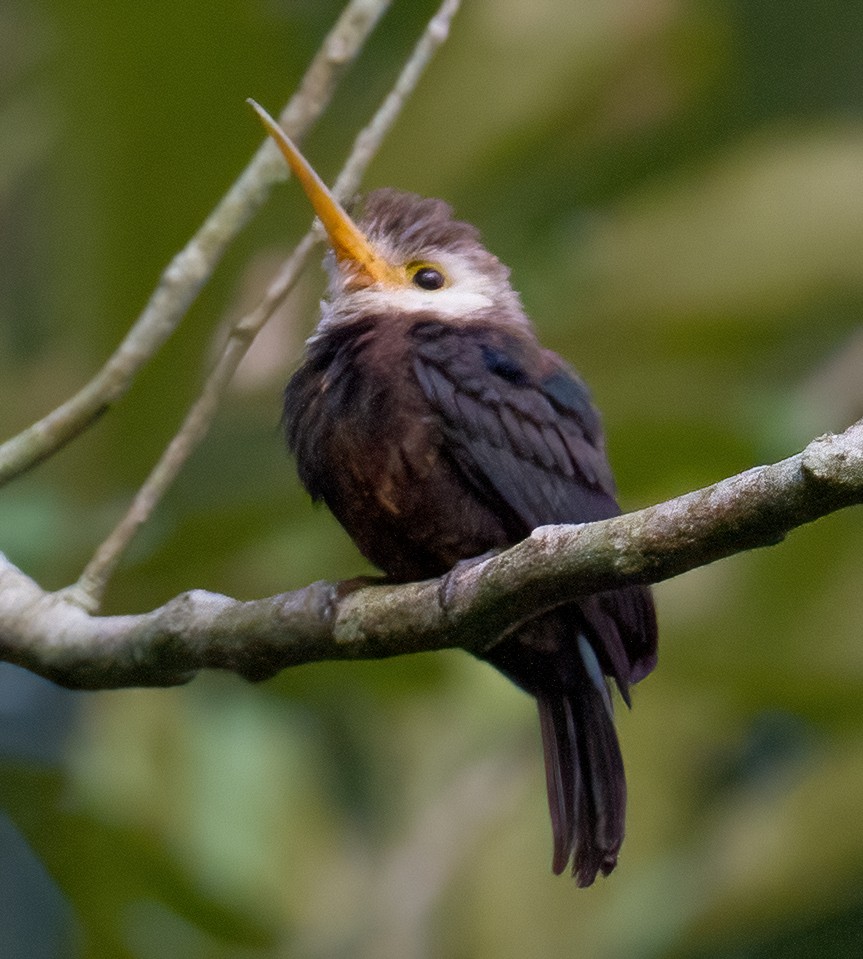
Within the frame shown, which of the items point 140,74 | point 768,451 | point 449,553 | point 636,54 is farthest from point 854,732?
point 140,74

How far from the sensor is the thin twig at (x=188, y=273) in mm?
3014

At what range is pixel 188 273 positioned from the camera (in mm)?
3197

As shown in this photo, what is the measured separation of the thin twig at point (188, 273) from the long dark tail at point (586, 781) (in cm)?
95

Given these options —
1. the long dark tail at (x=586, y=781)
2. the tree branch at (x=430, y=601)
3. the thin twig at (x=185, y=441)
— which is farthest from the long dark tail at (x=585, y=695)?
the thin twig at (x=185, y=441)

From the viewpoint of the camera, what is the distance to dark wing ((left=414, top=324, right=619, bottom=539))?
10.0ft

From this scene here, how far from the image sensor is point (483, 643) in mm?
2555

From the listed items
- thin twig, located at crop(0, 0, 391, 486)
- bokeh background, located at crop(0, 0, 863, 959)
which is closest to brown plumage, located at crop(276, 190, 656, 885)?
thin twig, located at crop(0, 0, 391, 486)

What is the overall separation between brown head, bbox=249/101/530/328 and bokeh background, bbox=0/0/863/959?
1.27 ft

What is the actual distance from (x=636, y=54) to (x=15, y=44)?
5.53ft

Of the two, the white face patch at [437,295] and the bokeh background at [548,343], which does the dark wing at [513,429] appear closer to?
the white face patch at [437,295]

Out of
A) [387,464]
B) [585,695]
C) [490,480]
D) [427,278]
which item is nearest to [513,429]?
[490,480]

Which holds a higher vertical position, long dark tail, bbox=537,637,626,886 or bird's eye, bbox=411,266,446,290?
bird's eye, bbox=411,266,446,290

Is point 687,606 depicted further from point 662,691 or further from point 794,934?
point 794,934

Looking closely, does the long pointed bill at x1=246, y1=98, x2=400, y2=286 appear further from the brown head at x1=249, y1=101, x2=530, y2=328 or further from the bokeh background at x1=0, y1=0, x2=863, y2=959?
the bokeh background at x1=0, y1=0, x2=863, y2=959
